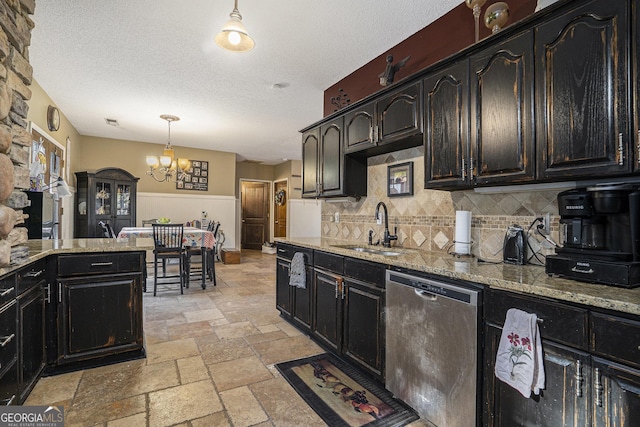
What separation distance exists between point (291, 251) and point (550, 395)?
7.64 feet

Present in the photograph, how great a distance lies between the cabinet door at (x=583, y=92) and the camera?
1.30 meters

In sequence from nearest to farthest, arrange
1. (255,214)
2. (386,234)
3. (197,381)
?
1. (197,381)
2. (386,234)
3. (255,214)

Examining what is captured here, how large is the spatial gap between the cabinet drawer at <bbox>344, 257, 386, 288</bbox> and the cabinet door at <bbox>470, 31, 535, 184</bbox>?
81 cm

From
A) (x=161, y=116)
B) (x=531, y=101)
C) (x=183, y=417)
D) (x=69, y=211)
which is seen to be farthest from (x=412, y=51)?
(x=69, y=211)

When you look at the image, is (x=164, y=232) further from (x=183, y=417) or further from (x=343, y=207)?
(x=183, y=417)

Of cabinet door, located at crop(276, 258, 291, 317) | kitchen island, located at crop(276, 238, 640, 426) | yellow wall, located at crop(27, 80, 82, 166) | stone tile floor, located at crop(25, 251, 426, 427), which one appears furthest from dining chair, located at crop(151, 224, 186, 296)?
kitchen island, located at crop(276, 238, 640, 426)

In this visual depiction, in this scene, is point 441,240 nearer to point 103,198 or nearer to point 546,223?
point 546,223

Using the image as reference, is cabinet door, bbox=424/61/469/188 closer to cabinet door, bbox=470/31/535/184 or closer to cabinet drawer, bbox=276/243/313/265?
cabinet door, bbox=470/31/535/184

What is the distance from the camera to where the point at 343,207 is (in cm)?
362

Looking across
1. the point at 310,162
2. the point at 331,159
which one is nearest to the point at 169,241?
the point at 310,162

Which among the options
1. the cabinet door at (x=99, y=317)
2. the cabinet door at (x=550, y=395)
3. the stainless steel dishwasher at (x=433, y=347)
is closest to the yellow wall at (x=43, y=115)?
the cabinet door at (x=99, y=317)

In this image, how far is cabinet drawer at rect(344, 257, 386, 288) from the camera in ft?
6.76

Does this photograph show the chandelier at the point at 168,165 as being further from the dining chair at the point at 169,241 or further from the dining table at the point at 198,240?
the dining chair at the point at 169,241

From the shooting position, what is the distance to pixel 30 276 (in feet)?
6.23
